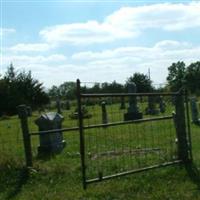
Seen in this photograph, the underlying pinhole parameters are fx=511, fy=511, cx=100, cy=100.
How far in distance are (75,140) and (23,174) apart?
7.01 metres

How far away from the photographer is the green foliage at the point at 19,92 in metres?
50.4

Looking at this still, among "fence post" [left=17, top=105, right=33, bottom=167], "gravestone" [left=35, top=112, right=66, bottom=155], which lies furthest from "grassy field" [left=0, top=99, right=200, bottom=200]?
"gravestone" [left=35, top=112, right=66, bottom=155]

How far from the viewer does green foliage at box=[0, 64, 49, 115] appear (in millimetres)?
50375

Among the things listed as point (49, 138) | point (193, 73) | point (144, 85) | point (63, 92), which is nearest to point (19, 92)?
point (63, 92)

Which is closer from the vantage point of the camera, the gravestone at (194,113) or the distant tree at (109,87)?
the distant tree at (109,87)

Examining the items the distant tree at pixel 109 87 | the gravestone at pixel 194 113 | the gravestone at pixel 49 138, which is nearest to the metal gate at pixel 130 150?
the distant tree at pixel 109 87

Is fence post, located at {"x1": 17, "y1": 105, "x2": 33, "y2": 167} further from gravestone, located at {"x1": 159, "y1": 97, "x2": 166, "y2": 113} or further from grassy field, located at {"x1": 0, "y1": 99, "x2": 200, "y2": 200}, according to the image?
gravestone, located at {"x1": 159, "y1": 97, "x2": 166, "y2": 113}

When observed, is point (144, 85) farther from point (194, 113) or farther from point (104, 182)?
point (104, 182)

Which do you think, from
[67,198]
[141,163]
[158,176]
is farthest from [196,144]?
[67,198]

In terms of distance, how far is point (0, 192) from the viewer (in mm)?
9383

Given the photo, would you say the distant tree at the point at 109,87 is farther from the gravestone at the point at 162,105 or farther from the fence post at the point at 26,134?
the fence post at the point at 26,134

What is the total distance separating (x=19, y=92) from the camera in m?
54.3

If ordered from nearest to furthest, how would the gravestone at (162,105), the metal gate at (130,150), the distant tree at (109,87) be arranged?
the metal gate at (130,150), the distant tree at (109,87), the gravestone at (162,105)

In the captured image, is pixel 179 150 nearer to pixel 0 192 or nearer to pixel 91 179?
pixel 91 179
